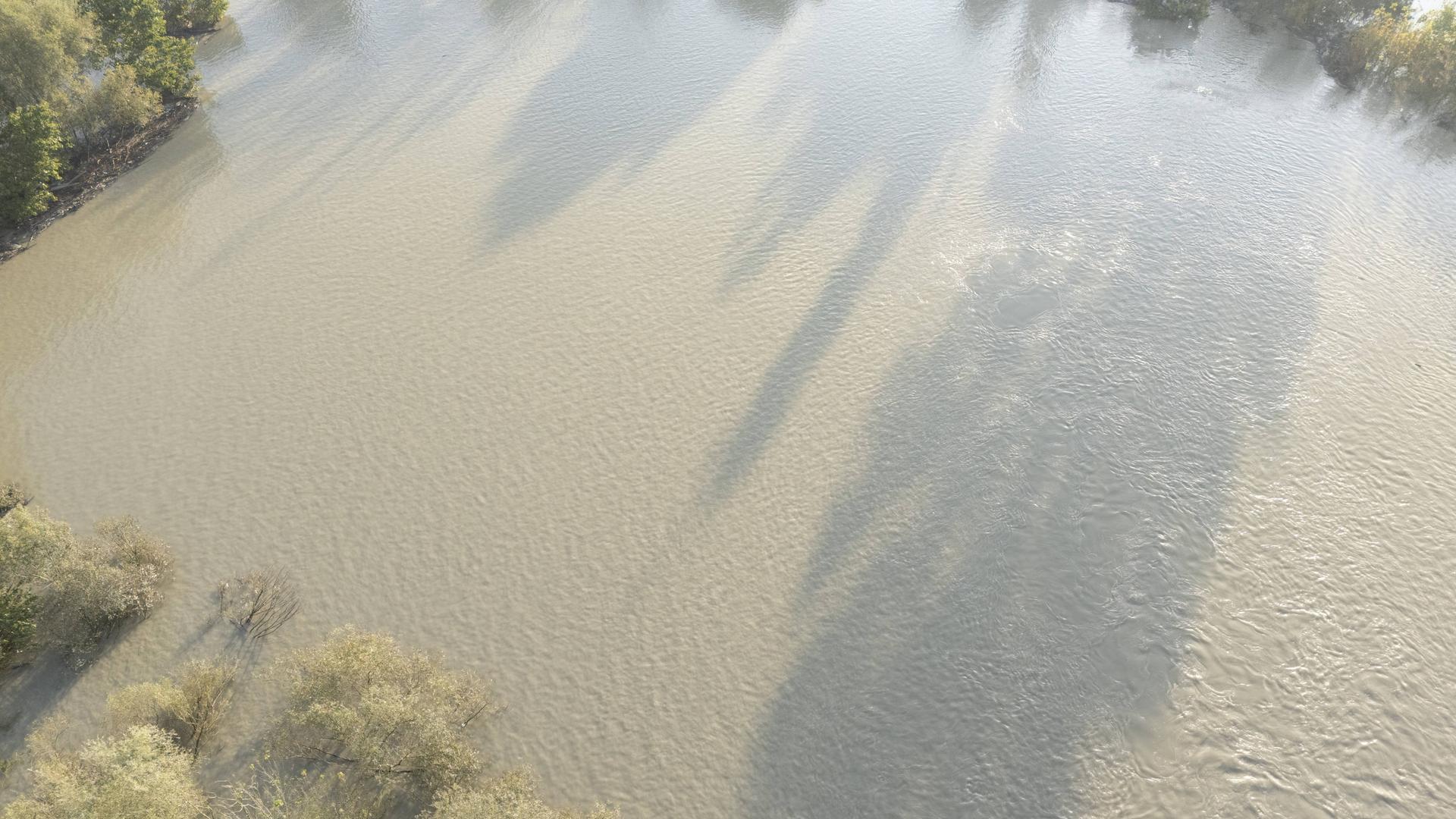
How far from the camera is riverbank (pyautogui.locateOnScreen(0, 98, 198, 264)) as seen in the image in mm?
19844

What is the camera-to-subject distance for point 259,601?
13.0 m

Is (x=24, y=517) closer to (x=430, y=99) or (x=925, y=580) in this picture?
(x=925, y=580)

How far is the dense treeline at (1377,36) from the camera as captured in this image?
23.1 meters

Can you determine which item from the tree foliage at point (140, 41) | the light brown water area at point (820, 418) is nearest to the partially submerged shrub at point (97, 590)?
the light brown water area at point (820, 418)

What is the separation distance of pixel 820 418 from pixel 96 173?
2060cm

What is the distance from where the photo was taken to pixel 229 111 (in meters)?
24.8

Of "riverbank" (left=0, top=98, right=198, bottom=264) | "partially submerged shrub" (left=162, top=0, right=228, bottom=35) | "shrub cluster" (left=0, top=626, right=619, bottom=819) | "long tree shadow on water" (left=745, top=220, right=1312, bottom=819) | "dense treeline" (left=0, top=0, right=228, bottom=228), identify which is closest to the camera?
"shrub cluster" (left=0, top=626, right=619, bottom=819)

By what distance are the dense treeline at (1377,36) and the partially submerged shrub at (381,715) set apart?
28962 millimetres

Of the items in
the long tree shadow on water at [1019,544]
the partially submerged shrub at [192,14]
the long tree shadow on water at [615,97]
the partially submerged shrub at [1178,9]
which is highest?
the partially submerged shrub at [192,14]

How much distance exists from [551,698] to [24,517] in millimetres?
8513

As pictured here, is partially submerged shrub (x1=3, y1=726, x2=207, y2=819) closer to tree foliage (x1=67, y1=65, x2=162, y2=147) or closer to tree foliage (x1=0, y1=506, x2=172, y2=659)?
tree foliage (x1=0, y1=506, x2=172, y2=659)

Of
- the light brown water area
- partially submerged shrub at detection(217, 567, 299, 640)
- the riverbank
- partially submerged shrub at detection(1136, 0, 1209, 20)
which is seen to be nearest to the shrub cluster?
the light brown water area

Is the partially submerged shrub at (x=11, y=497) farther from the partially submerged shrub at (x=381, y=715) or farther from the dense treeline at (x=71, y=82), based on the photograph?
the dense treeline at (x=71, y=82)

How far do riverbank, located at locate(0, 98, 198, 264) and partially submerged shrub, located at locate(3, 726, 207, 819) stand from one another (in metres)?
15.1
